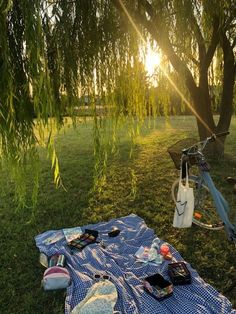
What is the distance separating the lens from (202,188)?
3.60m

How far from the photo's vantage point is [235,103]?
643 centimetres

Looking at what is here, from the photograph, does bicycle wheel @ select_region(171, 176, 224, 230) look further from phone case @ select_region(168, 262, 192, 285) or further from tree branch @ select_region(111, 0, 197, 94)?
tree branch @ select_region(111, 0, 197, 94)

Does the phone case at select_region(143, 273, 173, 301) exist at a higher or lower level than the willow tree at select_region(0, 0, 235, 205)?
lower

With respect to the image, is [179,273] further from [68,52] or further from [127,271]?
[68,52]

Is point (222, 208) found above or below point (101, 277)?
above

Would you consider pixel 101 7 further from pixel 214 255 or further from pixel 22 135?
pixel 214 255

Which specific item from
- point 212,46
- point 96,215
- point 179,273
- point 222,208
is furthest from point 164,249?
point 212,46

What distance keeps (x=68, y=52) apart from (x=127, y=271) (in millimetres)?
1908

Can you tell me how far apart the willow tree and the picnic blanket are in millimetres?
1117

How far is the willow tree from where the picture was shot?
1771mm

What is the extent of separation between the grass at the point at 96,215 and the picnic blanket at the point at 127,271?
0.48 ft

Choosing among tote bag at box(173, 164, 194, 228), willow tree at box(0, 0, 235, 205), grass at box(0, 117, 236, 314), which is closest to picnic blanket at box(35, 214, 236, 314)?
grass at box(0, 117, 236, 314)

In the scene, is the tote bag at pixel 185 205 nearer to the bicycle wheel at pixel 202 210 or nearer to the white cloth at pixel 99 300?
the bicycle wheel at pixel 202 210

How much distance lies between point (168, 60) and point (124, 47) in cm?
110
